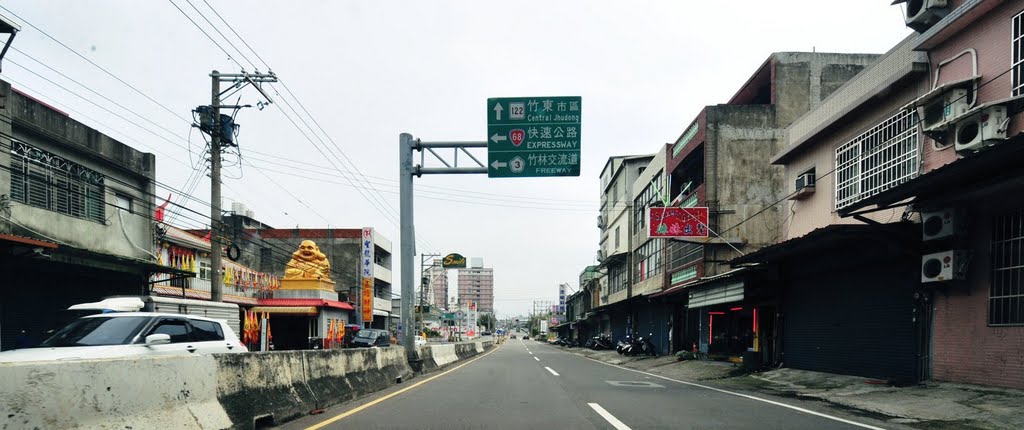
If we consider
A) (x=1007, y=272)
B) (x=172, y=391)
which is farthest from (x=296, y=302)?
(x=1007, y=272)

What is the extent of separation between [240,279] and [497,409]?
30.9 meters

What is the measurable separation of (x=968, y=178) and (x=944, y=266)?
196 centimetres

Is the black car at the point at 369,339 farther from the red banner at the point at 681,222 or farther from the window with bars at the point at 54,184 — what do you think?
the red banner at the point at 681,222

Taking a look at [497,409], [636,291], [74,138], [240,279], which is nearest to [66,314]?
[74,138]

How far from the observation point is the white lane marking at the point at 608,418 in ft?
26.4

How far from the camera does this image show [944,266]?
1225 centimetres

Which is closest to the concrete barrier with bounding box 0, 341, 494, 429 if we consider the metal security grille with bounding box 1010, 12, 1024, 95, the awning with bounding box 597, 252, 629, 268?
the metal security grille with bounding box 1010, 12, 1024, 95

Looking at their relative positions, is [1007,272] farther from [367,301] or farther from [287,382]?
[367,301]

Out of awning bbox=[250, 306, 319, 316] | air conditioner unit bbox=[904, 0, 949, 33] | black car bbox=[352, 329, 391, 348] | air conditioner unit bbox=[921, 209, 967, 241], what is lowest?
black car bbox=[352, 329, 391, 348]

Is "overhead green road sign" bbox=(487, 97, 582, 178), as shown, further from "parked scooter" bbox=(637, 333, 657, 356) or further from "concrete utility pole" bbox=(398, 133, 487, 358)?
"parked scooter" bbox=(637, 333, 657, 356)

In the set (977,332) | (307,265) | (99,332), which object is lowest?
(307,265)

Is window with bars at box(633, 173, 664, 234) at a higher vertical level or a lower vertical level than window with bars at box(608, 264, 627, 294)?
higher

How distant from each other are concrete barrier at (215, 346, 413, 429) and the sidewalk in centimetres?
845

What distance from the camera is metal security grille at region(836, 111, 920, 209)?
14621mm
